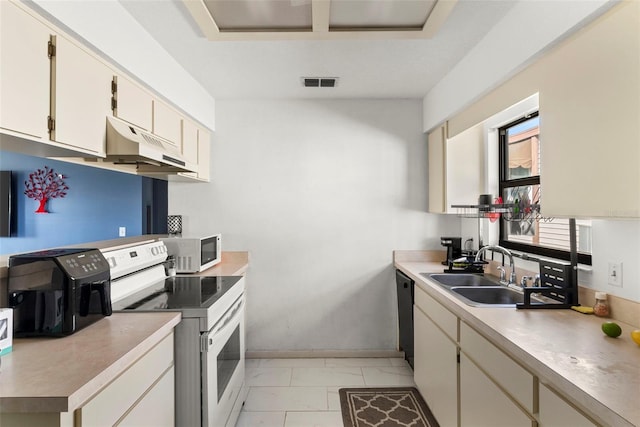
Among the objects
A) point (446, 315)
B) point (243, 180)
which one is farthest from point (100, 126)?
point (446, 315)

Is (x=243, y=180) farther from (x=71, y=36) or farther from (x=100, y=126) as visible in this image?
(x=71, y=36)

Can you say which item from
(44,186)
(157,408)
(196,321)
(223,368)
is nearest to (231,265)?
(223,368)

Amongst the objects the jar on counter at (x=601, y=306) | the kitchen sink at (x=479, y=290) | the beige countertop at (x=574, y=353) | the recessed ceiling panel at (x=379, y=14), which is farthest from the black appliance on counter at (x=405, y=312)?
the recessed ceiling panel at (x=379, y=14)

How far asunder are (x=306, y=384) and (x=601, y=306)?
209 centimetres

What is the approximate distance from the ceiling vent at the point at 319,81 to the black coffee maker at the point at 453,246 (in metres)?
1.70

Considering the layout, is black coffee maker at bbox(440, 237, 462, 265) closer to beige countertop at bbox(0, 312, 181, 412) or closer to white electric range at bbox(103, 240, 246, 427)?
white electric range at bbox(103, 240, 246, 427)

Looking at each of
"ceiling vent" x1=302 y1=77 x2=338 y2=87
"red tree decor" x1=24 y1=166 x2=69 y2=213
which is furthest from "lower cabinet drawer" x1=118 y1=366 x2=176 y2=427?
"ceiling vent" x1=302 y1=77 x2=338 y2=87

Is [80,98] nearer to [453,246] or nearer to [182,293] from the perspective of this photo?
[182,293]

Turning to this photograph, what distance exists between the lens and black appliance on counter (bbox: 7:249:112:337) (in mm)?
1319

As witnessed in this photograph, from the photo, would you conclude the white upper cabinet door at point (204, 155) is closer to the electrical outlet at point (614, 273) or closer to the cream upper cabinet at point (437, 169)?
the cream upper cabinet at point (437, 169)

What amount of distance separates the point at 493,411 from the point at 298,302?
6.84 ft

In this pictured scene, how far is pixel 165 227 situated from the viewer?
10.8ft

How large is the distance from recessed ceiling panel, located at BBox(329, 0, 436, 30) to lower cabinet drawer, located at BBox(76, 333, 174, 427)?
1826 mm

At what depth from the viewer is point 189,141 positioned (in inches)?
111
